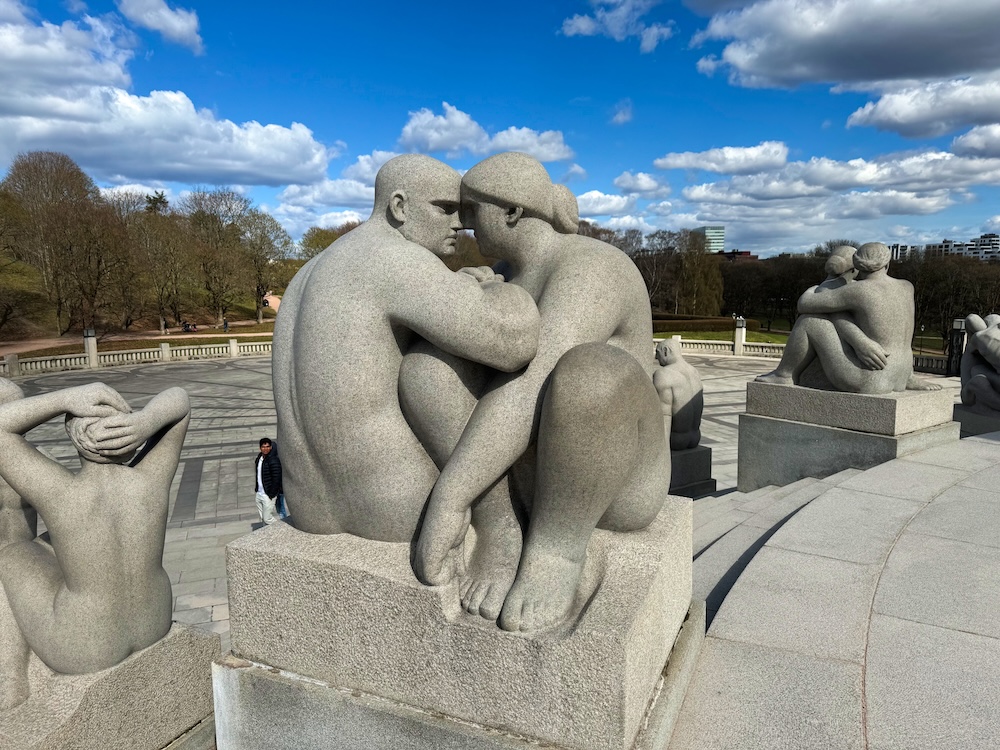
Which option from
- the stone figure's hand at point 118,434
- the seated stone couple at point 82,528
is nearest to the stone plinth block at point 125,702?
Answer: the seated stone couple at point 82,528

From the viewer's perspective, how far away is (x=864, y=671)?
2688 millimetres

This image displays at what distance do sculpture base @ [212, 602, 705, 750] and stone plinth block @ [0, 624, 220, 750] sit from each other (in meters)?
A: 0.46

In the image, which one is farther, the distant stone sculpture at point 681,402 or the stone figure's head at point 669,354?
the stone figure's head at point 669,354

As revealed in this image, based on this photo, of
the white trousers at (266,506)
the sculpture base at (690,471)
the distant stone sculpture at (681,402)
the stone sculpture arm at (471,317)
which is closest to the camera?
the stone sculpture arm at (471,317)

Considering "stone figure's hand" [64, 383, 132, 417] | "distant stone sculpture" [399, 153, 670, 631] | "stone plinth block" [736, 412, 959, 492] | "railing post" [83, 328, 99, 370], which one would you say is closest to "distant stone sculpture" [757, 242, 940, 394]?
"stone plinth block" [736, 412, 959, 492]

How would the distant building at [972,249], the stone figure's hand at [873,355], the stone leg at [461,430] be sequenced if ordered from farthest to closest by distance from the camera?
1. the distant building at [972,249]
2. the stone figure's hand at [873,355]
3. the stone leg at [461,430]

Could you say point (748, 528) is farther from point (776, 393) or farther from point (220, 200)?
point (220, 200)

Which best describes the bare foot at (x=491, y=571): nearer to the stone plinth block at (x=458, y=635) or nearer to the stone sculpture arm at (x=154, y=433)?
the stone plinth block at (x=458, y=635)

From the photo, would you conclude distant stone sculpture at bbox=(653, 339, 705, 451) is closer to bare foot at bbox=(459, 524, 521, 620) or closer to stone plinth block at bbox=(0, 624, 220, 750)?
bare foot at bbox=(459, 524, 521, 620)

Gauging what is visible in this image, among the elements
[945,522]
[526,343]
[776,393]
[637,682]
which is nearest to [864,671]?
[637,682]

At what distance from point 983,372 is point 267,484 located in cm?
975

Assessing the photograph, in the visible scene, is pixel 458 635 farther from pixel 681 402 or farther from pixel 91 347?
pixel 91 347

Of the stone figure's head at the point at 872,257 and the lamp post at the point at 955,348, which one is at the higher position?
the stone figure's head at the point at 872,257

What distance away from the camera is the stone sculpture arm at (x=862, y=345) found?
6.25 m
